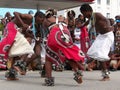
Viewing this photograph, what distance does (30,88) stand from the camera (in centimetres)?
725

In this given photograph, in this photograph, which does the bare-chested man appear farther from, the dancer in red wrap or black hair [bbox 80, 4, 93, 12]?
the dancer in red wrap

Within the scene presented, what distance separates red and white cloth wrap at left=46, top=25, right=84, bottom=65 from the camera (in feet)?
24.4

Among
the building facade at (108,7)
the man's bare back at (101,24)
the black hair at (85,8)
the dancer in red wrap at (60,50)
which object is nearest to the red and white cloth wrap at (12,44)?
the dancer in red wrap at (60,50)

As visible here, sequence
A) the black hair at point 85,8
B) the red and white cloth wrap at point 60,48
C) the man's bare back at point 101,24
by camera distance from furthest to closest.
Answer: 1. the man's bare back at point 101,24
2. the black hair at point 85,8
3. the red and white cloth wrap at point 60,48

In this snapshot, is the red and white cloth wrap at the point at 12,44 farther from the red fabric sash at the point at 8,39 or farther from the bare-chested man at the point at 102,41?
the bare-chested man at the point at 102,41

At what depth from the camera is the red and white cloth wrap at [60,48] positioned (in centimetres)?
744

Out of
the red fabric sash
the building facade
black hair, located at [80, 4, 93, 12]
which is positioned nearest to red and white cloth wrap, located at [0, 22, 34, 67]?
the red fabric sash

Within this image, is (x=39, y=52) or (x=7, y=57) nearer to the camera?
(x=7, y=57)

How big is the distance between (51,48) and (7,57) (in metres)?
1.26

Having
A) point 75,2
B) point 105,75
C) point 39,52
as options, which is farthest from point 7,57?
point 75,2

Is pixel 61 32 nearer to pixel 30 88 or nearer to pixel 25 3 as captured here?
pixel 30 88

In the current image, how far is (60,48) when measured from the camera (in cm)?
748

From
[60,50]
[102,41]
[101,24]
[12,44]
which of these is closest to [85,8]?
[101,24]

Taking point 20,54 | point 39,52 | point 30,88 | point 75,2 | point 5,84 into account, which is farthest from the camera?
point 75,2
